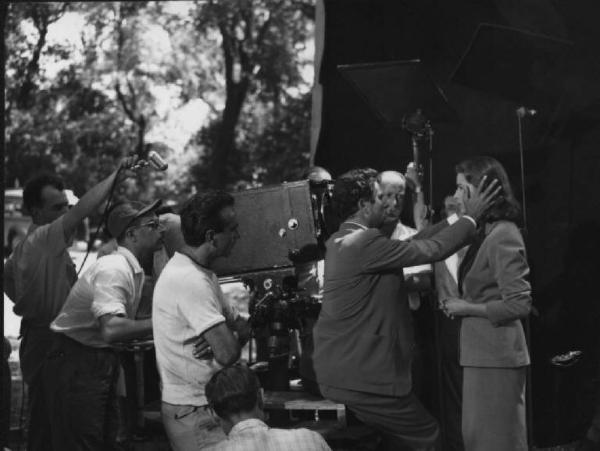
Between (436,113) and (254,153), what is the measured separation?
24864 millimetres

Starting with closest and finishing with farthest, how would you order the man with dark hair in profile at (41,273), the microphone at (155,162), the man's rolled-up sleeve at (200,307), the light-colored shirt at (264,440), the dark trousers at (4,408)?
the light-colored shirt at (264,440) < the man's rolled-up sleeve at (200,307) < the dark trousers at (4,408) < the microphone at (155,162) < the man with dark hair in profile at (41,273)

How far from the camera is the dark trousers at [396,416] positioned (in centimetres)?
469

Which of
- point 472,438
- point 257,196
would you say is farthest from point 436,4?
point 472,438

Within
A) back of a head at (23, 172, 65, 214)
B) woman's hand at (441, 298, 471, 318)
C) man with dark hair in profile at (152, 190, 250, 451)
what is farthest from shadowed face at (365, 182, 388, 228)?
back of a head at (23, 172, 65, 214)

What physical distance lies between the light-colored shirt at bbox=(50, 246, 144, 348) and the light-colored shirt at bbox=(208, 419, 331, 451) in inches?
59.1

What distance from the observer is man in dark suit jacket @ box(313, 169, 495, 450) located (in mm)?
Answer: 4633

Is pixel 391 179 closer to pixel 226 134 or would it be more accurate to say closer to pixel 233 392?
pixel 233 392

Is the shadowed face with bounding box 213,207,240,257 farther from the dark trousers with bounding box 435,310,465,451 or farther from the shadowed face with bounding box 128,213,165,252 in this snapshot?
the dark trousers with bounding box 435,310,465,451

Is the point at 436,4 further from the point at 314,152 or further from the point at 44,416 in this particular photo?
the point at 44,416

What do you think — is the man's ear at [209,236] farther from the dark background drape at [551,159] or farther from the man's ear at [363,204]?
the dark background drape at [551,159]

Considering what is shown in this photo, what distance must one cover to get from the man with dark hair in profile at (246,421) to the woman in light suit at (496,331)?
1.41 m

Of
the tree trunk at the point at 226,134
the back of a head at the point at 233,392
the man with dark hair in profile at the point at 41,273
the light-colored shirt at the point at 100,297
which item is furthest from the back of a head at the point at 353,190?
the tree trunk at the point at 226,134

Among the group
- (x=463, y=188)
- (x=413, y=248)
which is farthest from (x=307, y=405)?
(x=463, y=188)

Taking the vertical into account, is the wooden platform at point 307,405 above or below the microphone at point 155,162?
below
